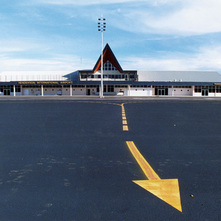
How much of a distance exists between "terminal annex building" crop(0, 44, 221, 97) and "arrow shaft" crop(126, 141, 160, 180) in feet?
154

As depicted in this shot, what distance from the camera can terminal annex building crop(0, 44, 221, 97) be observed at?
5228 cm

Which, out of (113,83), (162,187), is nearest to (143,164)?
(162,187)

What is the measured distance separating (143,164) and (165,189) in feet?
3.71

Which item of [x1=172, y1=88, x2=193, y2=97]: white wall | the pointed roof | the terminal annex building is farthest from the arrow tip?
the pointed roof

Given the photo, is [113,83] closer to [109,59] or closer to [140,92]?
[140,92]

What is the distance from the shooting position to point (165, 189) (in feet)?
10.8

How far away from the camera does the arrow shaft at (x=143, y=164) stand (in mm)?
3781

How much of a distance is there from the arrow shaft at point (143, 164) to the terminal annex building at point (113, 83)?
1845 inches

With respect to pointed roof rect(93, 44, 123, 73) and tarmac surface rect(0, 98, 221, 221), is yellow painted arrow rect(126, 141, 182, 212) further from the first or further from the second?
pointed roof rect(93, 44, 123, 73)

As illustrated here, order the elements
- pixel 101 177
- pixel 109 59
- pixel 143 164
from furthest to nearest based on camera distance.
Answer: pixel 109 59, pixel 143 164, pixel 101 177

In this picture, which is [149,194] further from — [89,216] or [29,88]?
→ [29,88]

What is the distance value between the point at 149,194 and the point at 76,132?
499 cm

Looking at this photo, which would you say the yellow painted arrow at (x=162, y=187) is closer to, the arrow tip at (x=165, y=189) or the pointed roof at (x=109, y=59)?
the arrow tip at (x=165, y=189)

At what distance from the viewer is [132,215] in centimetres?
261
